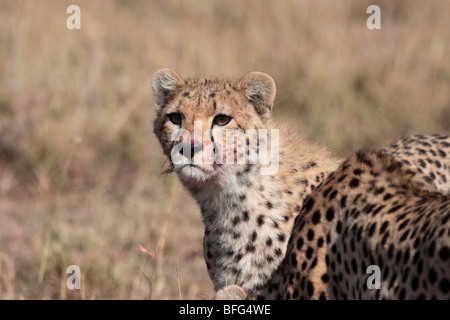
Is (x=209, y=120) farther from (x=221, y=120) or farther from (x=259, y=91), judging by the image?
(x=259, y=91)

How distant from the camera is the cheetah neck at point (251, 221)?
2.95 meters

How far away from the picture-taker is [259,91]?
10.6ft

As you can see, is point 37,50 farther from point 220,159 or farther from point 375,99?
point 220,159

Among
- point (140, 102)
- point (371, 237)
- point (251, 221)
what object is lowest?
point (251, 221)

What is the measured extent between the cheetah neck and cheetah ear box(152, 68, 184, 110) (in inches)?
17.7

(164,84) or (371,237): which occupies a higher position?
(164,84)

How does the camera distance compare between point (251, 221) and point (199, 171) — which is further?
point (251, 221)

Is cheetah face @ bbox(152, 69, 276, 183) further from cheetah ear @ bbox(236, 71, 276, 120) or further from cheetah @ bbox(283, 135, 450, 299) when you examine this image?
cheetah @ bbox(283, 135, 450, 299)

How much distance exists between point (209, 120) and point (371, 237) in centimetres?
112

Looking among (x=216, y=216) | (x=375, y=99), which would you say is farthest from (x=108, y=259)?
(x=375, y=99)

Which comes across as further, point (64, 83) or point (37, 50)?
point (37, 50)

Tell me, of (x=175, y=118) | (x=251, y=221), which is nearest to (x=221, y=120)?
(x=175, y=118)

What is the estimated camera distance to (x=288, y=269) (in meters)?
2.45
